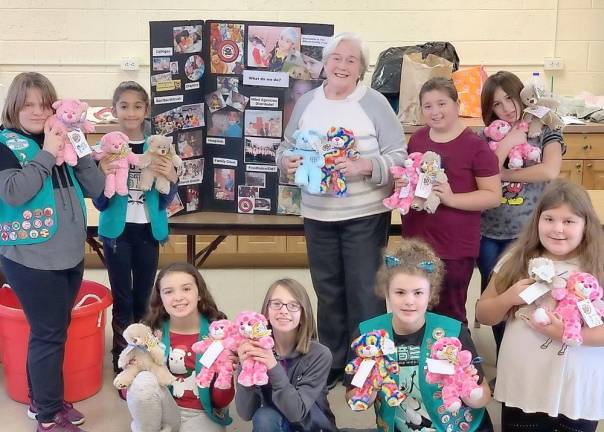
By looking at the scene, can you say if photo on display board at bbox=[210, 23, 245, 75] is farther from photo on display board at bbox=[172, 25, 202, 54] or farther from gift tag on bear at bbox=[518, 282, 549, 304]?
gift tag on bear at bbox=[518, 282, 549, 304]

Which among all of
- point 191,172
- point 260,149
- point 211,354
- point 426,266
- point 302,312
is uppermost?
point 260,149

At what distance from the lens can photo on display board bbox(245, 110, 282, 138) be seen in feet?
11.3

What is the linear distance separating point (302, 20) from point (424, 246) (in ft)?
10.3

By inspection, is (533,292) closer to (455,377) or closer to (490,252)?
(455,377)

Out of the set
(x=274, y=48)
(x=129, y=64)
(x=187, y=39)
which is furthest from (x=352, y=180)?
(x=129, y=64)

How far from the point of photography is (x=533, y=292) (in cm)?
227

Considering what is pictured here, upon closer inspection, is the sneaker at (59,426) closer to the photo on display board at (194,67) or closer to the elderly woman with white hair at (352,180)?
the elderly woman with white hair at (352,180)

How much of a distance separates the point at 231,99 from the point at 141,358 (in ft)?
4.76

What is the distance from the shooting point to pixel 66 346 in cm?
294

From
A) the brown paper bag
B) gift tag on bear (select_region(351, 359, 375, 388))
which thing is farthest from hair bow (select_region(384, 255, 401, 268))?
the brown paper bag

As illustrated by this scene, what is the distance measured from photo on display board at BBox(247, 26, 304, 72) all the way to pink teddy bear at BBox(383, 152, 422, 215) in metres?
0.86

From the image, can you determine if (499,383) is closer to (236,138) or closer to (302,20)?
(236,138)

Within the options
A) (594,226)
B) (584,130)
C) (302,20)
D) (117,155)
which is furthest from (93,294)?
(584,130)

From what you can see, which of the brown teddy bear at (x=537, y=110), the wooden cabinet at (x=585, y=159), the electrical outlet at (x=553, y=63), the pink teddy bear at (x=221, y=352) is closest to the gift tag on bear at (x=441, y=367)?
the pink teddy bear at (x=221, y=352)
